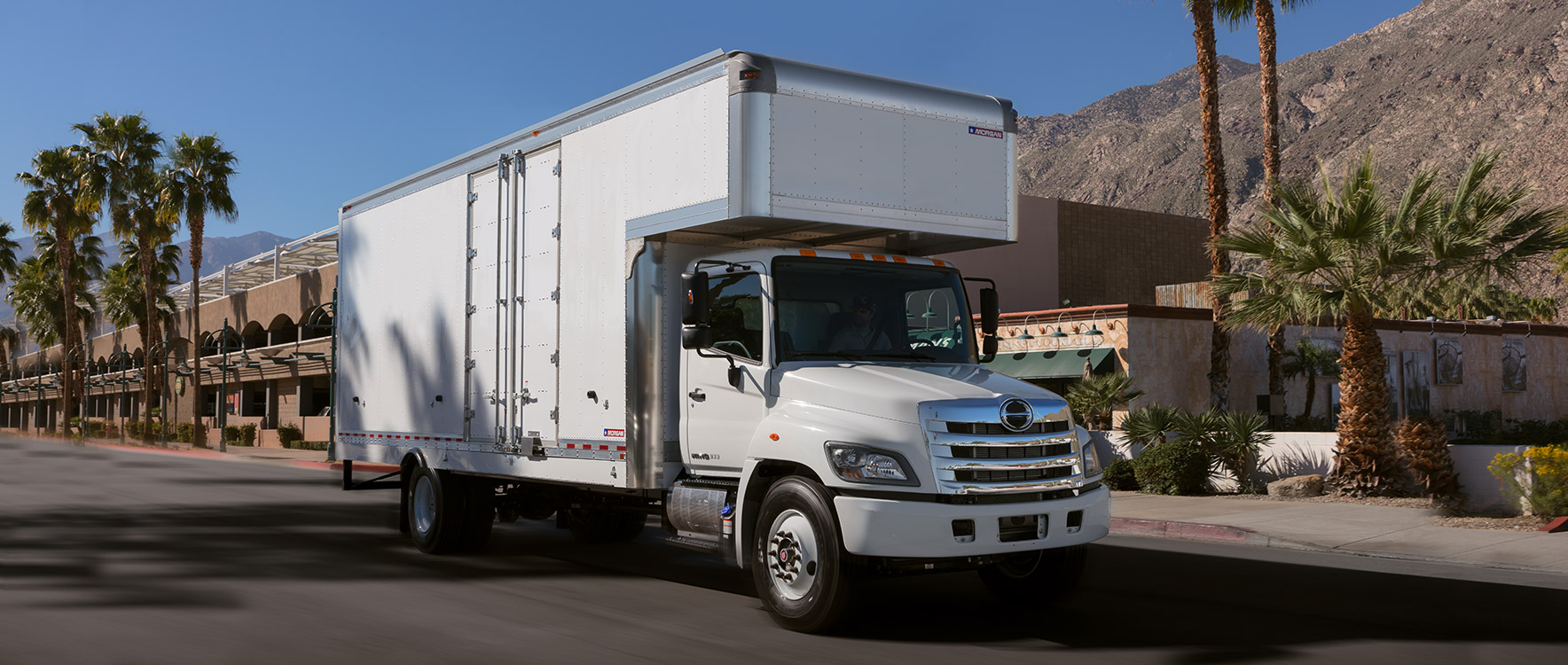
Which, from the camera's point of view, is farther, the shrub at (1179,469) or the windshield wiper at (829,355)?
the shrub at (1179,469)

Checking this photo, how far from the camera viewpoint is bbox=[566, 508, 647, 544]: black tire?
42.1 ft

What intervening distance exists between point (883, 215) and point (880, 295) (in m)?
0.58

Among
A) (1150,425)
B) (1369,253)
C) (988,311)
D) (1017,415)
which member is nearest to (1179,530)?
(1369,253)

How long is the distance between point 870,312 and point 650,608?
267cm

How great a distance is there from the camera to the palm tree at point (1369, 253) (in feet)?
51.1

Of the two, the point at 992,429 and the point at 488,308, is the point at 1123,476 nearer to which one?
the point at 488,308

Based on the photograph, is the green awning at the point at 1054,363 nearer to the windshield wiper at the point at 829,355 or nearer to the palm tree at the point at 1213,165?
the palm tree at the point at 1213,165

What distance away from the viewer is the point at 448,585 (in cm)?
982

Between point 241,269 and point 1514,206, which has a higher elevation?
point 241,269

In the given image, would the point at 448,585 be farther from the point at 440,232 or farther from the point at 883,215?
the point at 883,215

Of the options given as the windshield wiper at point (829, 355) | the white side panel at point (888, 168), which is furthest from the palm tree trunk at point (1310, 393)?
the windshield wiper at point (829, 355)

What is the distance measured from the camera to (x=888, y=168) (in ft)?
28.9

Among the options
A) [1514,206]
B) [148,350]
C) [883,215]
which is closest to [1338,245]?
[1514,206]

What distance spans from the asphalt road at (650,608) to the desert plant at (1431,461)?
5037 millimetres
